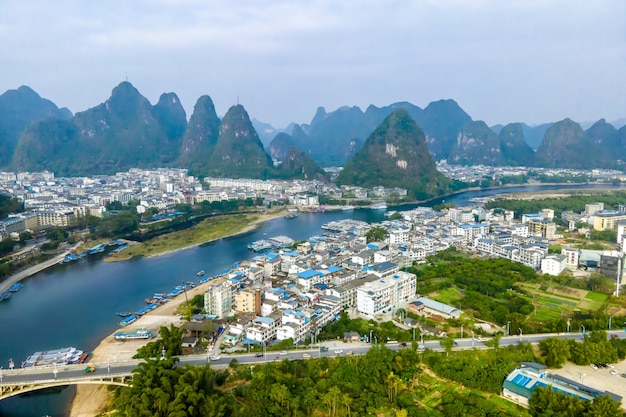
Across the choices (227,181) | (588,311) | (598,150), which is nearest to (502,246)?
(588,311)

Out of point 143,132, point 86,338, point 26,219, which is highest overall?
point 143,132

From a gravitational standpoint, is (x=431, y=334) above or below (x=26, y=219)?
below

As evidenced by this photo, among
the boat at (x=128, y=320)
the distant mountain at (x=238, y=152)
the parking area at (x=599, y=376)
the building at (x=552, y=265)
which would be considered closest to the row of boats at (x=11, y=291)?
the boat at (x=128, y=320)

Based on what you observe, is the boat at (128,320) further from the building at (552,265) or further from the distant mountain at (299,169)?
the distant mountain at (299,169)

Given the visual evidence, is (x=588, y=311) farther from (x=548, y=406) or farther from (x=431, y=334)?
(x=548, y=406)

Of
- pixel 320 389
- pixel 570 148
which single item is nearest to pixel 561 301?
pixel 320 389

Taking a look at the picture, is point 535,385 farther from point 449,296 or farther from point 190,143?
point 190,143
